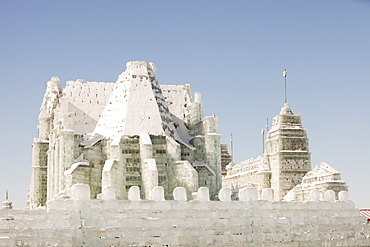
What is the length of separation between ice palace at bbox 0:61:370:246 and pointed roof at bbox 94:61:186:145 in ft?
0.23

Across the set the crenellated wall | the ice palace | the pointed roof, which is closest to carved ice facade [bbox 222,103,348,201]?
the ice palace

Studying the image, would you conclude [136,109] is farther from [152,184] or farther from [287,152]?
[287,152]

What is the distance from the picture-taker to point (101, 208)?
20.6 metres

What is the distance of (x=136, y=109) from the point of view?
37.3 metres

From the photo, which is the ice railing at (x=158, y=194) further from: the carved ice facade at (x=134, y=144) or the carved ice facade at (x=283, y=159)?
the carved ice facade at (x=283, y=159)

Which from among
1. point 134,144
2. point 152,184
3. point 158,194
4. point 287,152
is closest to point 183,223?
point 158,194

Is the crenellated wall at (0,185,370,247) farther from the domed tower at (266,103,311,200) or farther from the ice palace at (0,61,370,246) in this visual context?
the domed tower at (266,103,311,200)

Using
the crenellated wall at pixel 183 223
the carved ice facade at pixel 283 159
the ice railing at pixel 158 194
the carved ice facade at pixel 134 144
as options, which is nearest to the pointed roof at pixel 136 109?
the carved ice facade at pixel 134 144

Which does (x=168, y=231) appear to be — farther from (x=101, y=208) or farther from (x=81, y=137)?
(x=81, y=137)

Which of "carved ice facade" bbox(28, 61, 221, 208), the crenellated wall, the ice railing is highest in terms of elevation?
"carved ice facade" bbox(28, 61, 221, 208)

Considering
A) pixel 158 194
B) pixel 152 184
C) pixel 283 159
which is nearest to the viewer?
pixel 158 194

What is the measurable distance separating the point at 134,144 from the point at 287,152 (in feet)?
107

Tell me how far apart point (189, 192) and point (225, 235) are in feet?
38.9

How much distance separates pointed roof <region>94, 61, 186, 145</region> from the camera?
3666 cm
